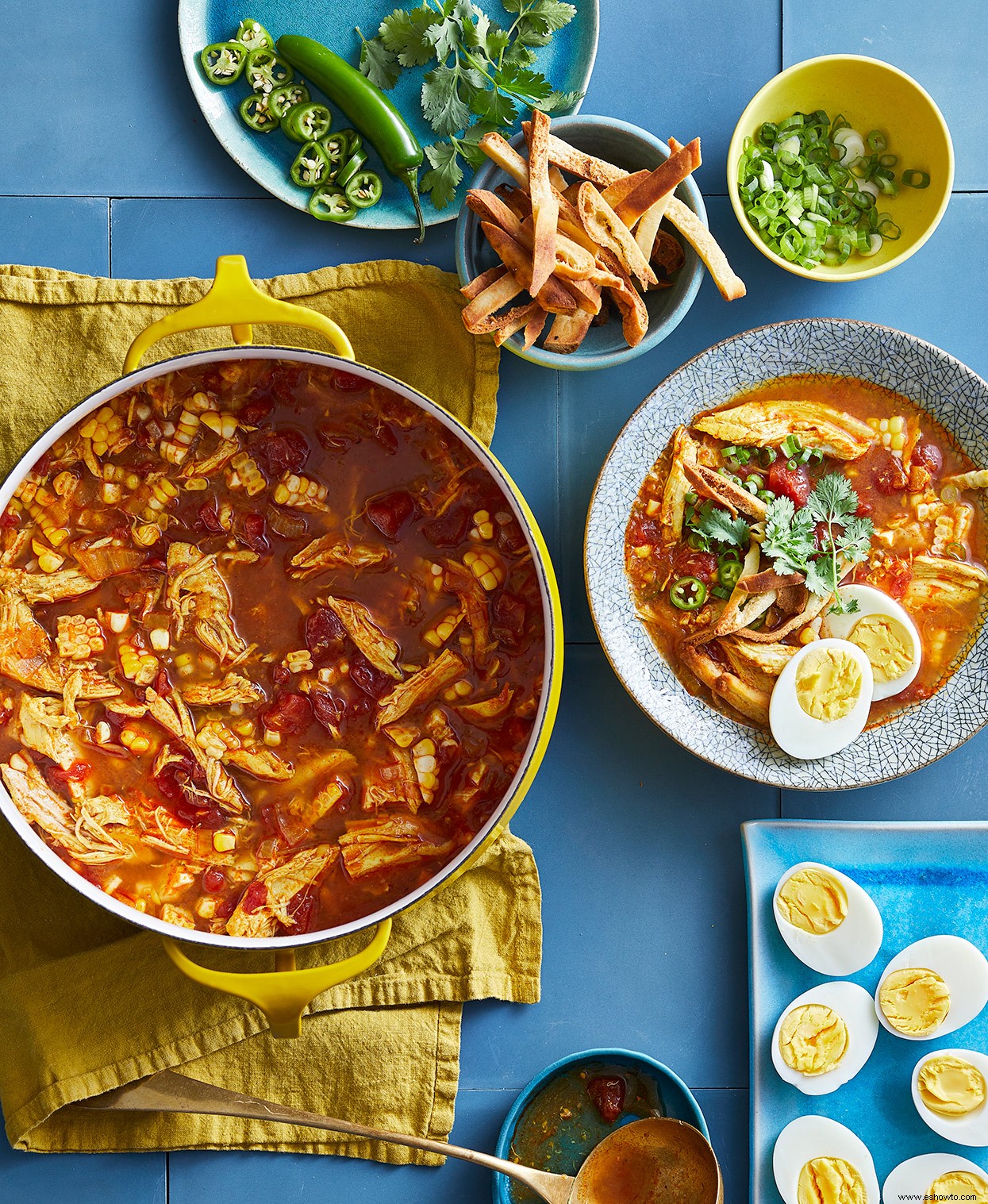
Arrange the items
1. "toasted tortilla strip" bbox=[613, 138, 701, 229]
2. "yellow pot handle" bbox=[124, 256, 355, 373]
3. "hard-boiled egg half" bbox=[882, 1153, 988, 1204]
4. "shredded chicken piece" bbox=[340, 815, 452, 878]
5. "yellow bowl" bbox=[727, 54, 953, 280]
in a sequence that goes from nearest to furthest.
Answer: "yellow pot handle" bbox=[124, 256, 355, 373] < "toasted tortilla strip" bbox=[613, 138, 701, 229] < "shredded chicken piece" bbox=[340, 815, 452, 878] < "yellow bowl" bbox=[727, 54, 953, 280] < "hard-boiled egg half" bbox=[882, 1153, 988, 1204]

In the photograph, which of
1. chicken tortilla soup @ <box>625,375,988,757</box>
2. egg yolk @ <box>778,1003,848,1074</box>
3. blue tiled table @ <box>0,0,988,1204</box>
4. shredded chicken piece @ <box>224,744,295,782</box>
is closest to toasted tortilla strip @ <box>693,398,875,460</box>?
chicken tortilla soup @ <box>625,375,988,757</box>

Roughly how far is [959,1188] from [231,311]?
2578mm

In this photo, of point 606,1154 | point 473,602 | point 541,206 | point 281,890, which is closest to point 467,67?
point 541,206

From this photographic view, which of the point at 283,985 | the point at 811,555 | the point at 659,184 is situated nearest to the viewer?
the point at 283,985

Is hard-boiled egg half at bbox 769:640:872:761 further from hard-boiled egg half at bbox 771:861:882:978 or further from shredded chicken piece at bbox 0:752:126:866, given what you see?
shredded chicken piece at bbox 0:752:126:866

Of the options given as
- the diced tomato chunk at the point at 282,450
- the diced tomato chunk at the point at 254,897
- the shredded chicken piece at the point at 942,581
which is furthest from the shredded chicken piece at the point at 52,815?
the shredded chicken piece at the point at 942,581

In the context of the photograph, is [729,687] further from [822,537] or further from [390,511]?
[390,511]

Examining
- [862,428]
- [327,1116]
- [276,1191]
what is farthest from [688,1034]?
[862,428]

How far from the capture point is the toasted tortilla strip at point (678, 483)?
2.21 metres

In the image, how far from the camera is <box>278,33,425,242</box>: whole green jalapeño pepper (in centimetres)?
221

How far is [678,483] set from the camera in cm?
221

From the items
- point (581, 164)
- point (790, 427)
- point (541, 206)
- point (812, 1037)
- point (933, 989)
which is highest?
point (581, 164)

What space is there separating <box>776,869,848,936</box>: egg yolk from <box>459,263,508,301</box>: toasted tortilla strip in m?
1.54

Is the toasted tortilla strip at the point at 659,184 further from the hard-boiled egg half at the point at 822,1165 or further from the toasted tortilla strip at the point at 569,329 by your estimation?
the hard-boiled egg half at the point at 822,1165
